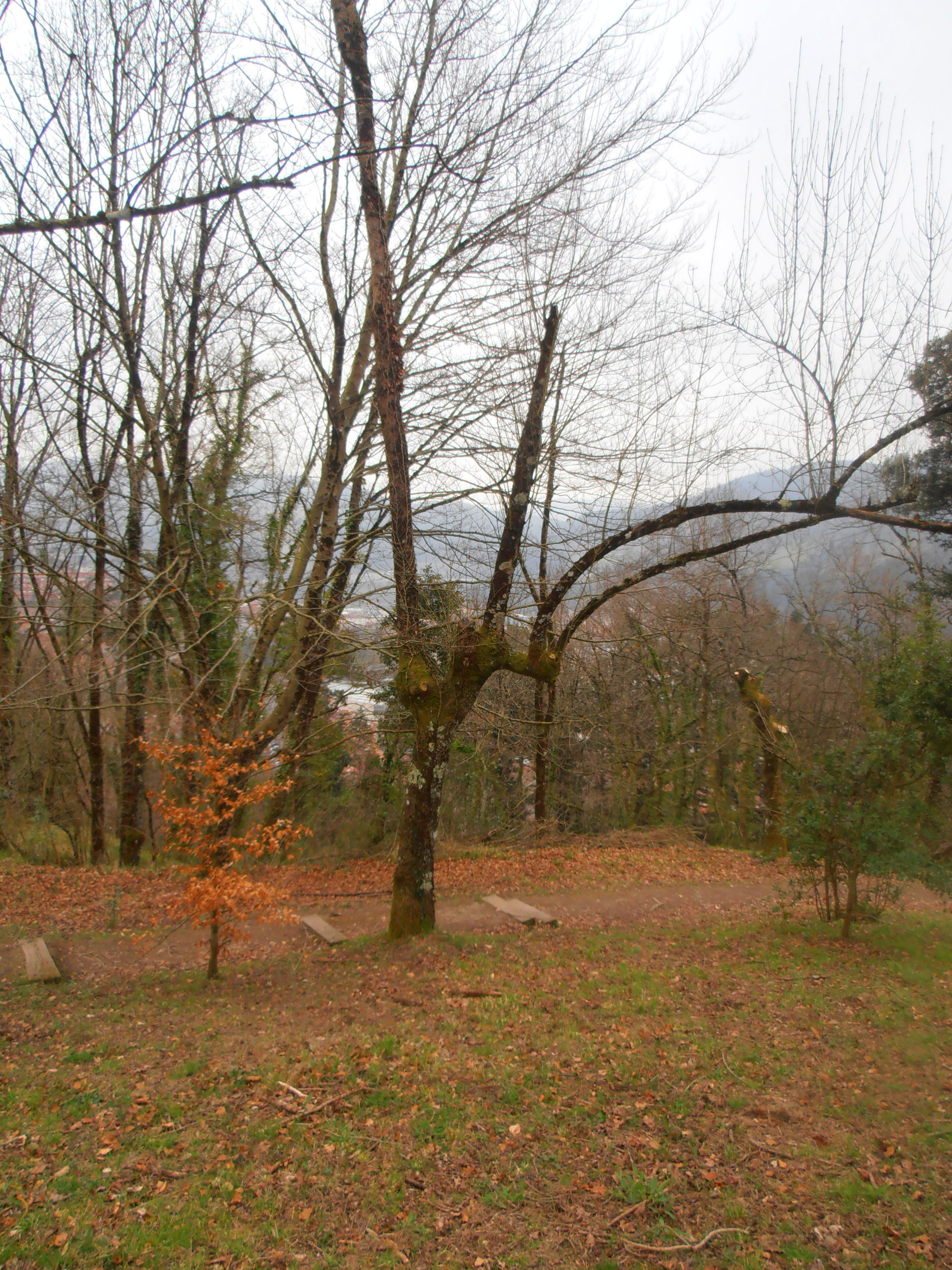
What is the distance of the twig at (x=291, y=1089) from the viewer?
417 cm

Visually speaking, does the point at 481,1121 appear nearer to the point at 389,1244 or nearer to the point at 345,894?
the point at 389,1244

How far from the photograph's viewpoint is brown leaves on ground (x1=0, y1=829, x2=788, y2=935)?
373 inches

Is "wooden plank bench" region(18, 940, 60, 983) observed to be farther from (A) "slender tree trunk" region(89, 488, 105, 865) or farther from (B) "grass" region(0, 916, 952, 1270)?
(A) "slender tree trunk" region(89, 488, 105, 865)

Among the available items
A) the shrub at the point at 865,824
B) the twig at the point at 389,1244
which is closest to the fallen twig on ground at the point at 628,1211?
the twig at the point at 389,1244

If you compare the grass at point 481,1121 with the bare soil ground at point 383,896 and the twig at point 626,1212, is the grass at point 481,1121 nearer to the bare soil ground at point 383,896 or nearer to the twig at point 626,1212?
the twig at point 626,1212

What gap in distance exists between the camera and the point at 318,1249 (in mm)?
3004

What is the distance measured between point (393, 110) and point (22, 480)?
6.34m

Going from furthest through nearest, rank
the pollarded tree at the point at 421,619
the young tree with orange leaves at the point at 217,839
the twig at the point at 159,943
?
the twig at the point at 159,943, the pollarded tree at the point at 421,619, the young tree with orange leaves at the point at 217,839

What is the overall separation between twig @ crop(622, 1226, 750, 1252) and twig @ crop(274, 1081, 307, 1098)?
194cm

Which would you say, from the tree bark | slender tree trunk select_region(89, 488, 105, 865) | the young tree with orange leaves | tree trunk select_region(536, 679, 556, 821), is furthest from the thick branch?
the tree bark

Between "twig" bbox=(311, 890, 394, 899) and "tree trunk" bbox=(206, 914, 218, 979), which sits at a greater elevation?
"tree trunk" bbox=(206, 914, 218, 979)

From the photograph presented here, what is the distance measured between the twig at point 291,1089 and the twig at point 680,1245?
76.4 inches

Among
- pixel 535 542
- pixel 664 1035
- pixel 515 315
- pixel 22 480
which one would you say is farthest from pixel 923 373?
pixel 22 480

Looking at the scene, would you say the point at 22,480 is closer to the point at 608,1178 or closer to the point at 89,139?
the point at 89,139
